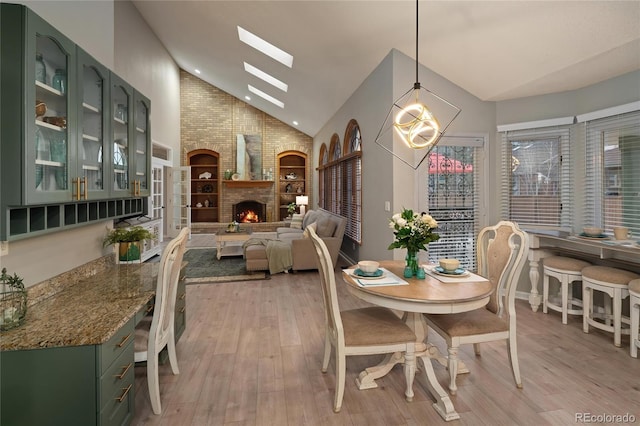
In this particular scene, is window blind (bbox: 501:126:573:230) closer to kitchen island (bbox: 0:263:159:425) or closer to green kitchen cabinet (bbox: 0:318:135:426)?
kitchen island (bbox: 0:263:159:425)

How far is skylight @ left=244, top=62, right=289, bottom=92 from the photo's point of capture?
22.8 feet

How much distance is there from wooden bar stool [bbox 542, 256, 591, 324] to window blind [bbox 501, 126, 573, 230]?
520 mm

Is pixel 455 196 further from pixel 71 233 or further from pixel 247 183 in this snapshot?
pixel 247 183

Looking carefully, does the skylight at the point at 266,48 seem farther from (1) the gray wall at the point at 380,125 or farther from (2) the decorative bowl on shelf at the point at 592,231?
(2) the decorative bowl on shelf at the point at 592,231

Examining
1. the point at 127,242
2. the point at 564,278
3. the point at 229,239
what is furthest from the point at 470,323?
the point at 229,239

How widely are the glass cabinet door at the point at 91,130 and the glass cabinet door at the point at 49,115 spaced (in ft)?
0.28

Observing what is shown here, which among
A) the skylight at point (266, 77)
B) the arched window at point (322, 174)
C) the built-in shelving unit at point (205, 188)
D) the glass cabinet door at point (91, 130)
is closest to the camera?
the glass cabinet door at point (91, 130)

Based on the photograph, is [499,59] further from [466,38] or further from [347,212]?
[347,212]

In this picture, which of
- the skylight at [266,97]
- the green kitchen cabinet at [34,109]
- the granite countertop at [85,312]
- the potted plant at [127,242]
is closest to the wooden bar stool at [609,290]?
the granite countertop at [85,312]

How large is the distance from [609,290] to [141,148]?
14.2 feet

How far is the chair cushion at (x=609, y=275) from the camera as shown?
3054 mm

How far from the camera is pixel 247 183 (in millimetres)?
10734

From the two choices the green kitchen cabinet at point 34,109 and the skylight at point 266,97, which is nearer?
the green kitchen cabinet at point 34,109

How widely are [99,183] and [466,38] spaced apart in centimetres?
354
